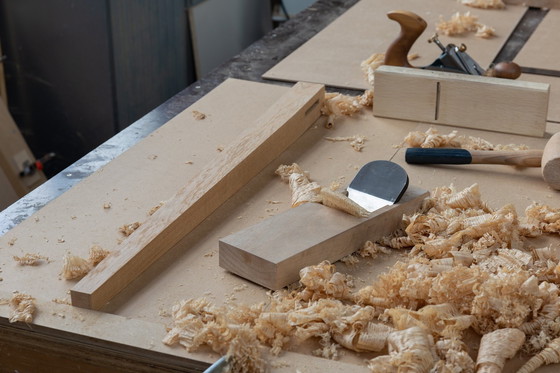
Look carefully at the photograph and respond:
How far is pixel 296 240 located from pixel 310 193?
193mm

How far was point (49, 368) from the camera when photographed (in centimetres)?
122

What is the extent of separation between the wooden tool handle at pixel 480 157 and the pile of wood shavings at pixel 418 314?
360mm

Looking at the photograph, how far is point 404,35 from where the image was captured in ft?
6.57

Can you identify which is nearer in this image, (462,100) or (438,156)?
(438,156)

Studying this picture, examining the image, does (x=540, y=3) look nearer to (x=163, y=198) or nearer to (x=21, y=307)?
(x=163, y=198)

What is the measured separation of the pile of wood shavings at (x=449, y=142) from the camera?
1.72 meters

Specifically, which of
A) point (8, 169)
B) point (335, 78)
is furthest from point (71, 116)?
point (335, 78)

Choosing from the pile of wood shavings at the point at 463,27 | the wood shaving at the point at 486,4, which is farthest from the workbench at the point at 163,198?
the wood shaving at the point at 486,4

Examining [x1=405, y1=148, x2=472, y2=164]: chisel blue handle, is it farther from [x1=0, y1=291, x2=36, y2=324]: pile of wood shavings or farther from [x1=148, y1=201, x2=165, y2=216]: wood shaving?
[x1=0, y1=291, x2=36, y2=324]: pile of wood shavings

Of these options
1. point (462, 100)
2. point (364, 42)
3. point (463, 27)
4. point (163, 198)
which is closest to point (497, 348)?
point (163, 198)

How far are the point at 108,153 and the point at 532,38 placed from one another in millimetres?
1420

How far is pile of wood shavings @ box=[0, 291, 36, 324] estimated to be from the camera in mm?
1177

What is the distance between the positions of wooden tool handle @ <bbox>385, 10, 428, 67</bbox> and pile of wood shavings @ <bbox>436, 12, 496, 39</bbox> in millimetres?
475

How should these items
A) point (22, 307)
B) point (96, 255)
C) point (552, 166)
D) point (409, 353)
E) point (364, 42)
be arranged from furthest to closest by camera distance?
point (364, 42)
point (552, 166)
point (96, 255)
point (22, 307)
point (409, 353)
